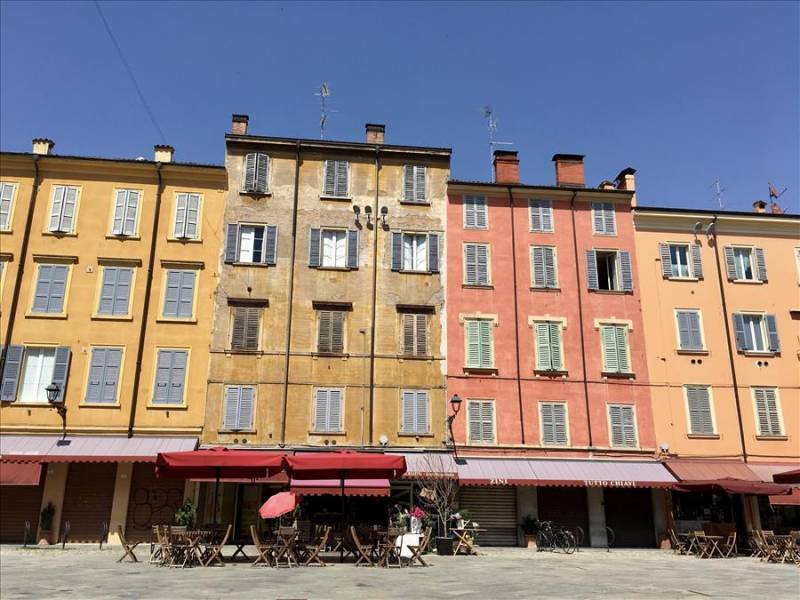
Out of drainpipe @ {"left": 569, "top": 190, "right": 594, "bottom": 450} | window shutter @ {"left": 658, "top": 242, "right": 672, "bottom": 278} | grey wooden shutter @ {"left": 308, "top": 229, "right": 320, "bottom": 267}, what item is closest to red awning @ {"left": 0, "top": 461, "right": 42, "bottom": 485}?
grey wooden shutter @ {"left": 308, "top": 229, "right": 320, "bottom": 267}

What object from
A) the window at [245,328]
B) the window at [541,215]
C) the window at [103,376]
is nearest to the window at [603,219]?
the window at [541,215]

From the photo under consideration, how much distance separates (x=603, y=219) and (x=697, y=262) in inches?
164

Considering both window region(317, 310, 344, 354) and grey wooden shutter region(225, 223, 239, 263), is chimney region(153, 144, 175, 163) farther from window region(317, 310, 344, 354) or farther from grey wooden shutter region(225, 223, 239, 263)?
window region(317, 310, 344, 354)

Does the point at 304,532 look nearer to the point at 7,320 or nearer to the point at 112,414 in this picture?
the point at 112,414

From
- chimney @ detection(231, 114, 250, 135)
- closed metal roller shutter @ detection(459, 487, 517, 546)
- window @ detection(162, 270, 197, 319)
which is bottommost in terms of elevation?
closed metal roller shutter @ detection(459, 487, 517, 546)

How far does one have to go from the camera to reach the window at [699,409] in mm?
26047

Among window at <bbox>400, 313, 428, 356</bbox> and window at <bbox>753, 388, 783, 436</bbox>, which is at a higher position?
window at <bbox>400, 313, 428, 356</bbox>

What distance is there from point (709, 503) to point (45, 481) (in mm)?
23805

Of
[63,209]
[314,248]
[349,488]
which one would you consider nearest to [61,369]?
[63,209]

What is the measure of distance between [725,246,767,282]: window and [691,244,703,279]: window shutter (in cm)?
109

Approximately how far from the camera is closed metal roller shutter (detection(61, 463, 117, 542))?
23.0 metres

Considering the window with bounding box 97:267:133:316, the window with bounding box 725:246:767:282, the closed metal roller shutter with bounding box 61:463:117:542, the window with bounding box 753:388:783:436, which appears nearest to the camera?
the closed metal roller shutter with bounding box 61:463:117:542

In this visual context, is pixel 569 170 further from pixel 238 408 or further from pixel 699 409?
pixel 238 408

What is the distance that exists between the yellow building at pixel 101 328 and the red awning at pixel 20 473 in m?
0.04
